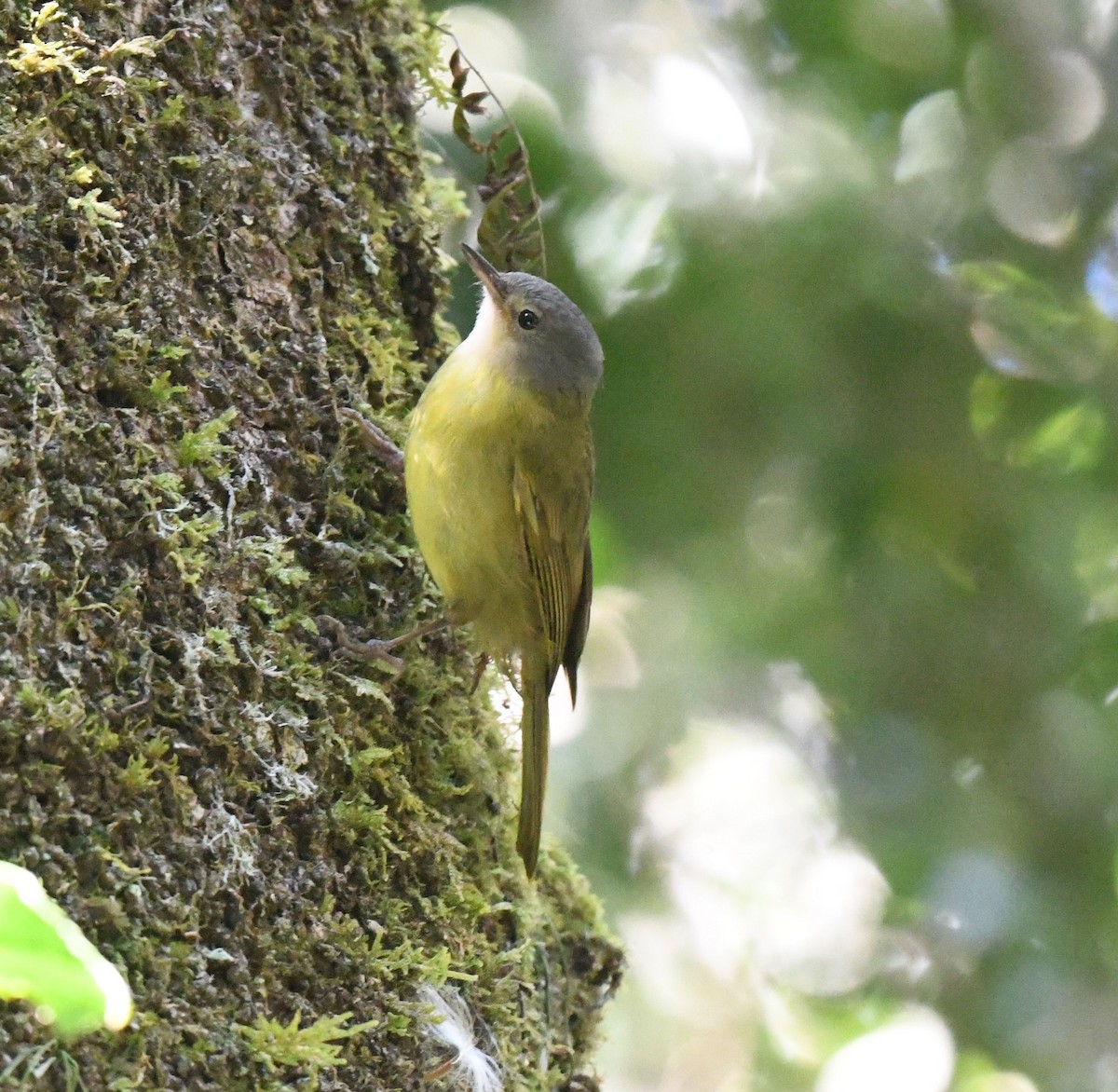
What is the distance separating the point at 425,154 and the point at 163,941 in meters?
2.21

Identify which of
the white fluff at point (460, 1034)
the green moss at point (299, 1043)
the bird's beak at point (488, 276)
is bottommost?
the green moss at point (299, 1043)

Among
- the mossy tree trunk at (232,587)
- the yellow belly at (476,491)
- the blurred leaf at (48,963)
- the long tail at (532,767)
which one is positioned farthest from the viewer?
the yellow belly at (476,491)

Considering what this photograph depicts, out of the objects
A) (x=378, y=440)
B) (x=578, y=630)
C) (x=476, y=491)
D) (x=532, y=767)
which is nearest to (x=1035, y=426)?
(x=578, y=630)

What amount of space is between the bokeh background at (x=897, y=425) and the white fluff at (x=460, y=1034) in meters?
3.19

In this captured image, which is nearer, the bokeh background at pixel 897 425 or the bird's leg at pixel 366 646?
the bird's leg at pixel 366 646

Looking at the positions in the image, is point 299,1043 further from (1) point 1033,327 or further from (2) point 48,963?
(1) point 1033,327

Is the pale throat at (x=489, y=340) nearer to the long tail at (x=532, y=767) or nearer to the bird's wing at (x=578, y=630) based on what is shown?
the bird's wing at (x=578, y=630)

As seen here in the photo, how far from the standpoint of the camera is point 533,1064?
3.02 m

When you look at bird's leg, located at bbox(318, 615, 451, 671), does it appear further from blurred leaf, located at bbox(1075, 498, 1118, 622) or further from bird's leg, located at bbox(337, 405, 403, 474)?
blurred leaf, located at bbox(1075, 498, 1118, 622)

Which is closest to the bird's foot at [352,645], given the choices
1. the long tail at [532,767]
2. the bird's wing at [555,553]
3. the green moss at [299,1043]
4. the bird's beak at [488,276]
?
the long tail at [532,767]

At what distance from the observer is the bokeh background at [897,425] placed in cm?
550

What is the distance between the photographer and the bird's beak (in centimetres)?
388

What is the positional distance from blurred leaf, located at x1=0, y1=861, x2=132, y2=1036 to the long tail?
1922 mm

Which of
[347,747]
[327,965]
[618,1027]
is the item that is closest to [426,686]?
[347,747]
